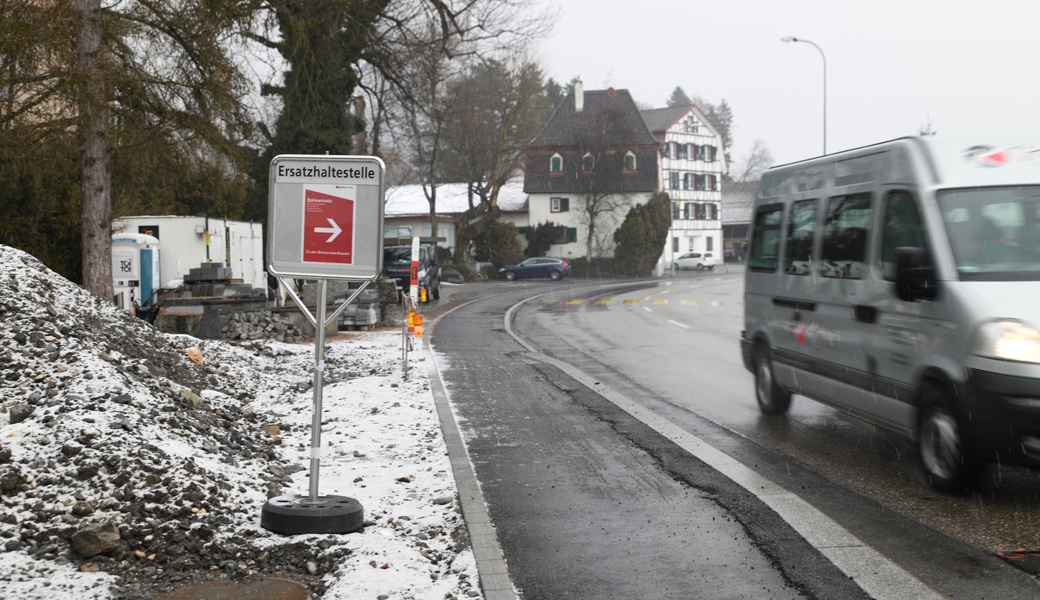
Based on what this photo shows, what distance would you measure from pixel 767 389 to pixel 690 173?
245ft

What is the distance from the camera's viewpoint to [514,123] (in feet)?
194

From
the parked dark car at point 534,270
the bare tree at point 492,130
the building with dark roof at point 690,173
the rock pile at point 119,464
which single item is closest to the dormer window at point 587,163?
the bare tree at point 492,130

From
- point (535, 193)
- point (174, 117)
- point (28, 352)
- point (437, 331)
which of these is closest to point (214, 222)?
point (437, 331)

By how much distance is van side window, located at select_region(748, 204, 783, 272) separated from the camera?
9.96 metres

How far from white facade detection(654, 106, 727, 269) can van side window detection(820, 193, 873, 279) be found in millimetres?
71260

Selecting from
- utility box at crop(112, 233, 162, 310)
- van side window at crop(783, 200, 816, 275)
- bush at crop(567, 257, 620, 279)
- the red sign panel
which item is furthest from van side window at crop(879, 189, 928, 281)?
bush at crop(567, 257, 620, 279)

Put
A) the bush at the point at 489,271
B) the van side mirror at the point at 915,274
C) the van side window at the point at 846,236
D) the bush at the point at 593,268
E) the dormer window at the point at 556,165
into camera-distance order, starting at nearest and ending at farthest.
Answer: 1. the van side mirror at the point at 915,274
2. the van side window at the point at 846,236
3. the bush at the point at 489,271
4. the bush at the point at 593,268
5. the dormer window at the point at 556,165

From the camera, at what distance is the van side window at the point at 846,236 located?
791 cm

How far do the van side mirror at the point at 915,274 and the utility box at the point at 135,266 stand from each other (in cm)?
1814

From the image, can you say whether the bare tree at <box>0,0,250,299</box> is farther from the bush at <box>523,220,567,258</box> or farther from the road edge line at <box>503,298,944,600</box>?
the bush at <box>523,220,567,258</box>

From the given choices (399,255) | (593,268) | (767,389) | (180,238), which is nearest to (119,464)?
(767,389)

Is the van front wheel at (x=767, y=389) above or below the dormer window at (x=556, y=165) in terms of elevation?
below

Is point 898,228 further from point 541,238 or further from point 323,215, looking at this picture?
point 541,238

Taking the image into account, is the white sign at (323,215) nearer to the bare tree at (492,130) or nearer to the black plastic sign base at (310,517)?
the black plastic sign base at (310,517)
